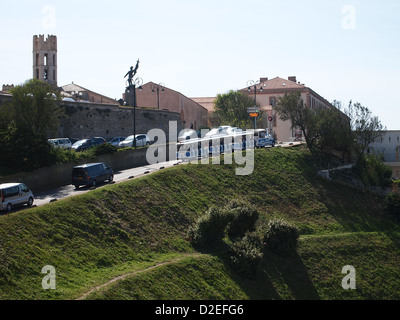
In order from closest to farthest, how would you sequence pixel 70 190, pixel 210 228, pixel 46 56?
pixel 210 228, pixel 70 190, pixel 46 56

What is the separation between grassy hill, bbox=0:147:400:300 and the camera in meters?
21.4

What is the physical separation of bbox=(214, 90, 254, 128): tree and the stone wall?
30.1 feet

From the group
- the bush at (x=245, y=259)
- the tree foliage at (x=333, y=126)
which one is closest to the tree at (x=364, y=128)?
the tree foliage at (x=333, y=126)

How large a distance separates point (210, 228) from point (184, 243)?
1.60 meters

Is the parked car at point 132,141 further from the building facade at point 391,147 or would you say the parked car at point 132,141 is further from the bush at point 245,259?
the building facade at point 391,147

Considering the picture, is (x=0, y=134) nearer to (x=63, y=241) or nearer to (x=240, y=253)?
(x=63, y=241)

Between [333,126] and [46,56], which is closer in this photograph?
[333,126]

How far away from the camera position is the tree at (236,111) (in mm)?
65938

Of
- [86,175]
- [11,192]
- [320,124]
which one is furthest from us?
[320,124]

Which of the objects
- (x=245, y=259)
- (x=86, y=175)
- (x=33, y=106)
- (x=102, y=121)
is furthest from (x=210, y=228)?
(x=102, y=121)

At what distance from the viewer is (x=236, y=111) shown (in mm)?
68688

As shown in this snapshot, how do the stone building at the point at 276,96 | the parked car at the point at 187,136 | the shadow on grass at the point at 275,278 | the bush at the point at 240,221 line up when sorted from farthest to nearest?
the stone building at the point at 276,96, the parked car at the point at 187,136, the bush at the point at 240,221, the shadow on grass at the point at 275,278

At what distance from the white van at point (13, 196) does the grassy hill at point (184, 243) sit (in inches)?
67.4

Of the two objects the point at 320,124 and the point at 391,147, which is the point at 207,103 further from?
the point at 320,124
